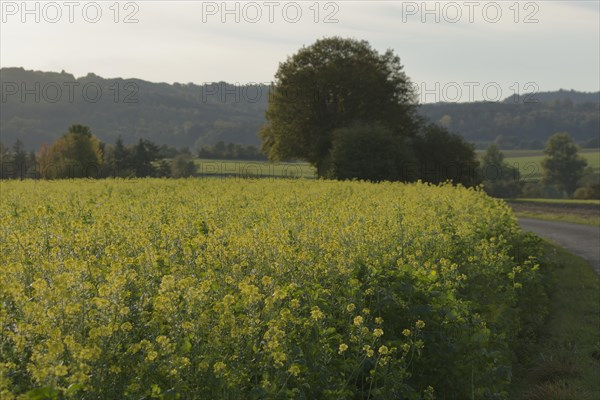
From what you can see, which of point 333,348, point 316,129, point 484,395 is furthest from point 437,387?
point 316,129

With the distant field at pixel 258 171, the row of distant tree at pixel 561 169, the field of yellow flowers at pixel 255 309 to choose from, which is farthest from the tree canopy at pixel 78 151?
the row of distant tree at pixel 561 169

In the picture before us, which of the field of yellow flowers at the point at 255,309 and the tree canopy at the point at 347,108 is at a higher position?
the tree canopy at the point at 347,108

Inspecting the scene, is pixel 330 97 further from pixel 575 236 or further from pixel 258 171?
pixel 575 236

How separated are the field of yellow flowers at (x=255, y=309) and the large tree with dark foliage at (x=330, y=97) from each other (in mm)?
45608

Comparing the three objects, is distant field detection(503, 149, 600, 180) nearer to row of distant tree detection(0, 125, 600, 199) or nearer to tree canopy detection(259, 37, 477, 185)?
row of distant tree detection(0, 125, 600, 199)

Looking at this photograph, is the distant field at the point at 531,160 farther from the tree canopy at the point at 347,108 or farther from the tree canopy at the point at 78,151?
the tree canopy at the point at 78,151

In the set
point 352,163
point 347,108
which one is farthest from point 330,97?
point 352,163

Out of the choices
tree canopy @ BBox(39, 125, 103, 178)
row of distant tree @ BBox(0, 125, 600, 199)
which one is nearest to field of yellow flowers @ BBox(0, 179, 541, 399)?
row of distant tree @ BBox(0, 125, 600, 199)

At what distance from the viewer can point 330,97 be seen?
193 feet

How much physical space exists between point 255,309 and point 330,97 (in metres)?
54.5

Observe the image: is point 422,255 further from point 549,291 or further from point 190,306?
point 549,291

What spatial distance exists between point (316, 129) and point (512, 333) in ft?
156

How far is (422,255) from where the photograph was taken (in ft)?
31.5

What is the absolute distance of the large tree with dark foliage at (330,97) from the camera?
57938mm
